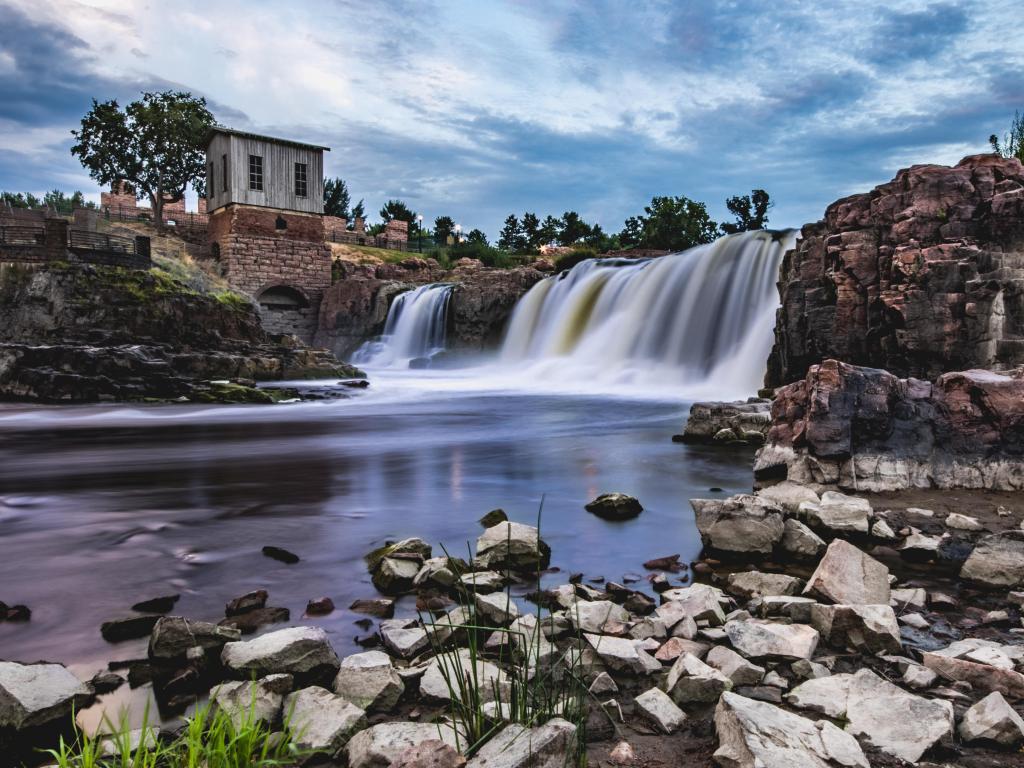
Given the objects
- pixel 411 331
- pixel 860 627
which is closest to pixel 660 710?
pixel 860 627

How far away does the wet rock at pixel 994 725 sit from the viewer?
236cm

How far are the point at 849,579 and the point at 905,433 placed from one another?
3328mm

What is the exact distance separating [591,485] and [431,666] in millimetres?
5280

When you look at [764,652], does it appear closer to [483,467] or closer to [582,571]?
[582,571]

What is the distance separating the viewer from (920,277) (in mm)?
11539

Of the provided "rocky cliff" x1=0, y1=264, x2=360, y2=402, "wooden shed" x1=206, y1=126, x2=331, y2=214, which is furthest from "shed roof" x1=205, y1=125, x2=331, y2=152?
"rocky cliff" x1=0, y1=264, x2=360, y2=402

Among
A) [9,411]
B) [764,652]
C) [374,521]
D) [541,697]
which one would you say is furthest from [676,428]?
[9,411]

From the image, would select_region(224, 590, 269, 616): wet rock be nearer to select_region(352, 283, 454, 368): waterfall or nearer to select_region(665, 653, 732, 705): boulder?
select_region(665, 653, 732, 705): boulder

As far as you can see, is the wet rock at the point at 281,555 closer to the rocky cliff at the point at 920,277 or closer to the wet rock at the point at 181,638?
the wet rock at the point at 181,638

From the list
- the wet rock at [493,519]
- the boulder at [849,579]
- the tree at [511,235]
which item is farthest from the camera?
the tree at [511,235]

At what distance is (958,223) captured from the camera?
11961 millimetres

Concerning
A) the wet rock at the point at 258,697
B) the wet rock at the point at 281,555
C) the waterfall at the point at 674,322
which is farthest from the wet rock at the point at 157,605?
the waterfall at the point at 674,322

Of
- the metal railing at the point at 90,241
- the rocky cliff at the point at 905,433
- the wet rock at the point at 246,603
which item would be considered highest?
the metal railing at the point at 90,241

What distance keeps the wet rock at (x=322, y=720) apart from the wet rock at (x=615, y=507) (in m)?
3.85
